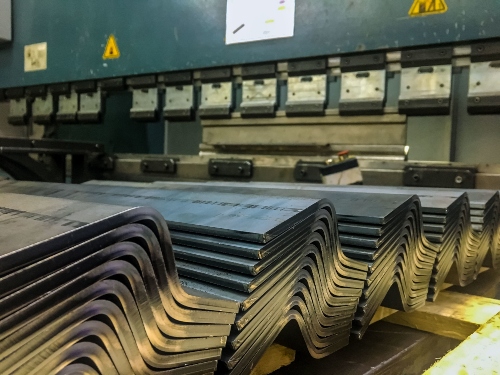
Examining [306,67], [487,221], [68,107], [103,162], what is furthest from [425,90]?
[68,107]

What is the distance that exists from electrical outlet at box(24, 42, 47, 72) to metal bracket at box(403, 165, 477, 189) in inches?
99.5

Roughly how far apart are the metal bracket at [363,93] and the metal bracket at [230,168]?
0.59 metres

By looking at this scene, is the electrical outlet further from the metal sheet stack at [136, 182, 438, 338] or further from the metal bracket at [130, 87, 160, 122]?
the metal sheet stack at [136, 182, 438, 338]

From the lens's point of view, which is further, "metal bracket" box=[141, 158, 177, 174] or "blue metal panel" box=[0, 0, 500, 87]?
"metal bracket" box=[141, 158, 177, 174]

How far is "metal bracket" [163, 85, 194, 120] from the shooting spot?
8.93 feet

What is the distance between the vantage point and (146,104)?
2877 millimetres

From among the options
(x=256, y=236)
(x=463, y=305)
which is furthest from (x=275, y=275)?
(x=463, y=305)

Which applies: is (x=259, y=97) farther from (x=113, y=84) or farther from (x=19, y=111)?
(x=19, y=111)

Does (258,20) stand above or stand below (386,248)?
above

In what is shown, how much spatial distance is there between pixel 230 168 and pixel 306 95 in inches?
22.7

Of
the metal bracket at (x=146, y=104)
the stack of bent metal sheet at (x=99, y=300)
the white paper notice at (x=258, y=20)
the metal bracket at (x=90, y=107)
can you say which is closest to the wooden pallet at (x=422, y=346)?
the stack of bent metal sheet at (x=99, y=300)

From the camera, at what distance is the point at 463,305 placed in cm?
145

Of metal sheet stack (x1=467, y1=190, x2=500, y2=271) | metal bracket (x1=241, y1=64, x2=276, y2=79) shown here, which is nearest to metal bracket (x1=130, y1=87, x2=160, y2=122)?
metal bracket (x1=241, y1=64, x2=276, y2=79)

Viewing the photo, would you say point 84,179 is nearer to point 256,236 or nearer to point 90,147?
point 90,147
